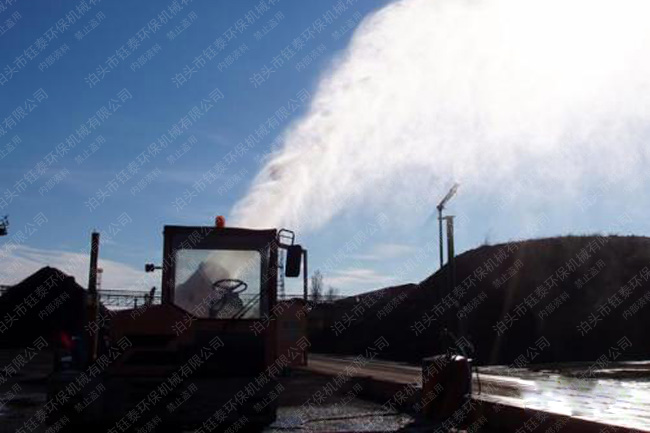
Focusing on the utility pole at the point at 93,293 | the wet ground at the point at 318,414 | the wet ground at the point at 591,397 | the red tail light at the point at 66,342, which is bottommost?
the wet ground at the point at 591,397

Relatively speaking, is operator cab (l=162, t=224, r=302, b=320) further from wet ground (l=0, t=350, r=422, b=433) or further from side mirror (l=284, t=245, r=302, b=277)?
wet ground (l=0, t=350, r=422, b=433)

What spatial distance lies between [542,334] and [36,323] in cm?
3542

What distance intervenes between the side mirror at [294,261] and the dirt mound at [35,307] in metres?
41.2

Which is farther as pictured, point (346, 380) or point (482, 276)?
point (482, 276)

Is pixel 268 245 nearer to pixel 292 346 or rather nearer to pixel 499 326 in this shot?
pixel 292 346

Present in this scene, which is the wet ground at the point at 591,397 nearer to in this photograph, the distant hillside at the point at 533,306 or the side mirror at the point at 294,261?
the side mirror at the point at 294,261

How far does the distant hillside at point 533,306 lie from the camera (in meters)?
42.3

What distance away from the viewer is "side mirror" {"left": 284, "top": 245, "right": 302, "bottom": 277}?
309 inches

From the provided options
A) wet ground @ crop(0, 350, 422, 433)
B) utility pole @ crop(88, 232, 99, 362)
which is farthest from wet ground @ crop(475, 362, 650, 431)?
utility pole @ crop(88, 232, 99, 362)

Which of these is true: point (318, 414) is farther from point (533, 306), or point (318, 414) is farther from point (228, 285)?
point (533, 306)

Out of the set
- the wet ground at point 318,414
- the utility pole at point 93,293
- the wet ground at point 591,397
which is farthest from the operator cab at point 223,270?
the wet ground at point 591,397

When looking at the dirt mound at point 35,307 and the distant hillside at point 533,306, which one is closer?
the distant hillside at point 533,306

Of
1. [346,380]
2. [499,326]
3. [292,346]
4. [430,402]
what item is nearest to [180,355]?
[430,402]

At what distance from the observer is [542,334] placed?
4319 centimetres
